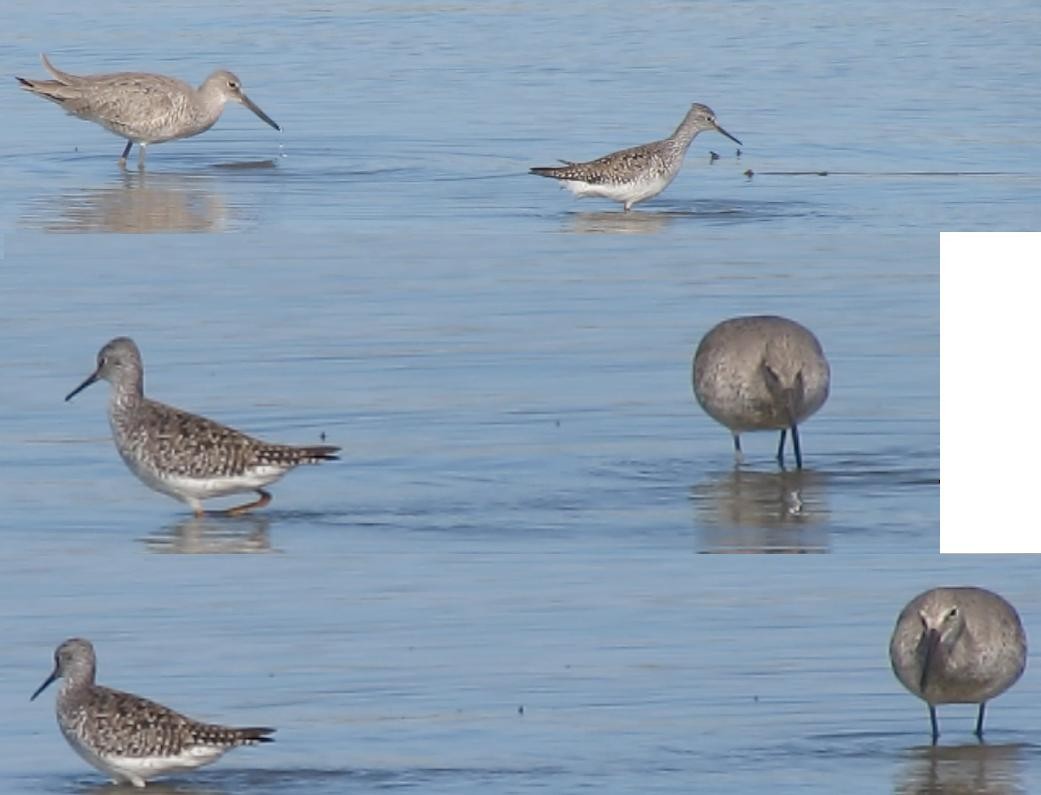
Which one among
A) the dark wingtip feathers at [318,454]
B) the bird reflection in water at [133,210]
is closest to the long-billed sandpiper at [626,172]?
the bird reflection in water at [133,210]

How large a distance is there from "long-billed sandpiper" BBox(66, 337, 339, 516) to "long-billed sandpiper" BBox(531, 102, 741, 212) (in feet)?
14.7

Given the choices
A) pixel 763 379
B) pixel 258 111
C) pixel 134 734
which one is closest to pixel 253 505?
pixel 134 734

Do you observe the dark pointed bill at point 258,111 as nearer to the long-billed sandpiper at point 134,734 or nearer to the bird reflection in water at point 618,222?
the bird reflection in water at point 618,222

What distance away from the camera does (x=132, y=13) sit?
22.8m

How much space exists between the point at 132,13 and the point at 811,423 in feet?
44.3

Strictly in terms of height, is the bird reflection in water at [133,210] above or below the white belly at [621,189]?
below

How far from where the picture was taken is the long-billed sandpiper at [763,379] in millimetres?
10070

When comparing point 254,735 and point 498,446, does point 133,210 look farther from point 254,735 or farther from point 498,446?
point 254,735

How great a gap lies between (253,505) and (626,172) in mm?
4953

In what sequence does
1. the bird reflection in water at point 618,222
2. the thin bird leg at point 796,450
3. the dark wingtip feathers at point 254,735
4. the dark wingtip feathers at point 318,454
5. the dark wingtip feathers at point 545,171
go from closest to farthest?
the dark wingtip feathers at point 254,735, the dark wingtip feathers at point 318,454, the thin bird leg at point 796,450, the dark wingtip feathers at point 545,171, the bird reflection in water at point 618,222

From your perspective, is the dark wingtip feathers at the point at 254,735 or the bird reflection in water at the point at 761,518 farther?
the bird reflection in water at the point at 761,518

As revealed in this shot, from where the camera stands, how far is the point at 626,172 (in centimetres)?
1405

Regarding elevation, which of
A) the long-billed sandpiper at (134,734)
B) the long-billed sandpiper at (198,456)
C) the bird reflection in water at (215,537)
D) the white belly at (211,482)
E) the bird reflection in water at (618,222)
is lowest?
the long-billed sandpiper at (134,734)

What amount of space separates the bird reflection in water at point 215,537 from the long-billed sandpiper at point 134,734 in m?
0.92
